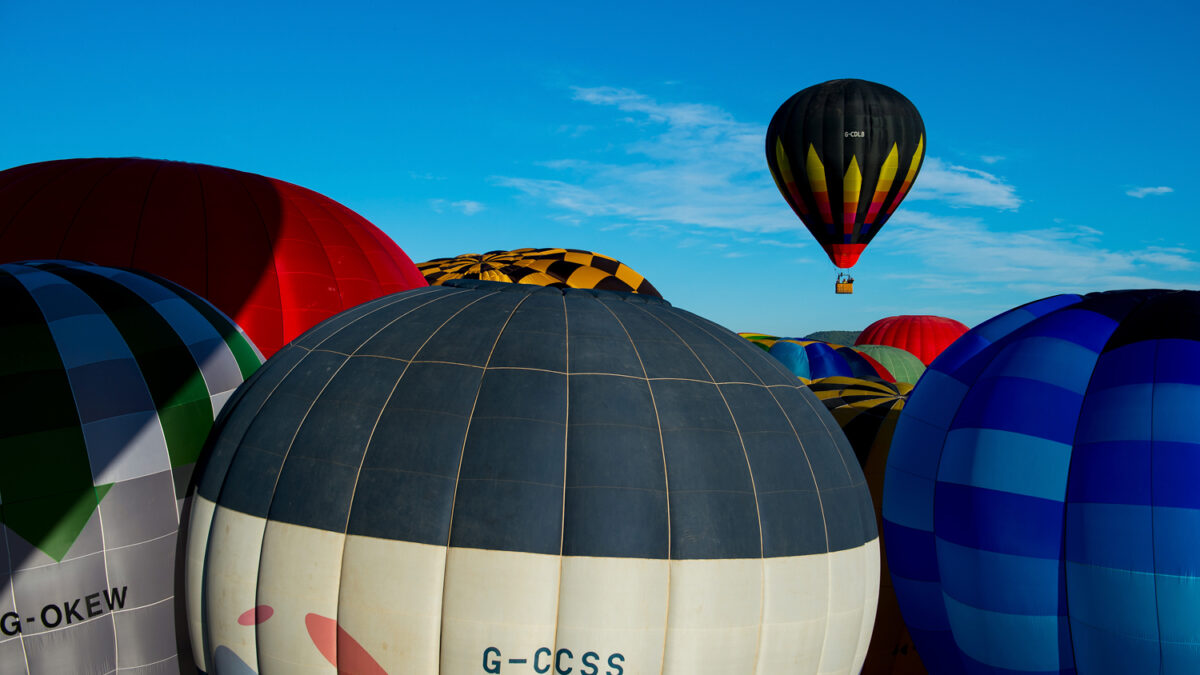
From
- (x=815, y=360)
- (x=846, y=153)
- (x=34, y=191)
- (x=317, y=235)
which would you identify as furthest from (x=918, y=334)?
(x=34, y=191)

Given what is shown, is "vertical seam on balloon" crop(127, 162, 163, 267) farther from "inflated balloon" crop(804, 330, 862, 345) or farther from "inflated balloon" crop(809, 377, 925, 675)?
"inflated balloon" crop(804, 330, 862, 345)

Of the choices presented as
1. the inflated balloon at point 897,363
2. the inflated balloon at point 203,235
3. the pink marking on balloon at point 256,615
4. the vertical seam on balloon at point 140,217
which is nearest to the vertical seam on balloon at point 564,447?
the pink marking on balloon at point 256,615

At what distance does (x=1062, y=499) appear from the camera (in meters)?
6.60

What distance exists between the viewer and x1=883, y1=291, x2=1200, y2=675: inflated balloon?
621 centimetres

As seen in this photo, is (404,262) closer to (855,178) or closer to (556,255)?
(556,255)

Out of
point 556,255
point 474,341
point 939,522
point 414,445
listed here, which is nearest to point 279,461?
point 414,445

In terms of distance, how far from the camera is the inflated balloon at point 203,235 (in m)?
9.60

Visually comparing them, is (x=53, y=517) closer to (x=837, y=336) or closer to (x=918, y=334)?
(x=918, y=334)

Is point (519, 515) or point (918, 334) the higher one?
point (918, 334)

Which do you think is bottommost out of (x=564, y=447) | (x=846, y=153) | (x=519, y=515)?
(x=519, y=515)

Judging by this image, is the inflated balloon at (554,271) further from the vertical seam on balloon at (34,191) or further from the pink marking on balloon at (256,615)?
the pink marking on balloon at (256,615)

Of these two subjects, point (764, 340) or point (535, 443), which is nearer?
point (535, 443)

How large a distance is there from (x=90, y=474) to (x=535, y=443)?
3.33m

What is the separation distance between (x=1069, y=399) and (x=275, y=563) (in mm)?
6165
